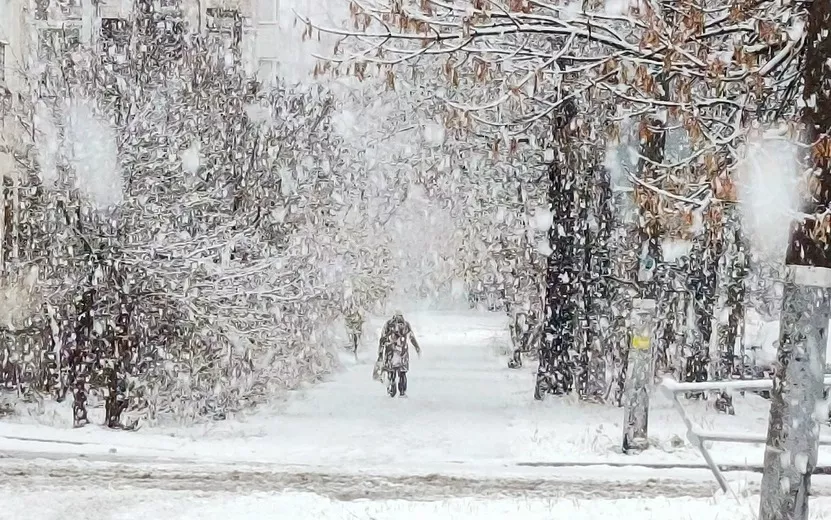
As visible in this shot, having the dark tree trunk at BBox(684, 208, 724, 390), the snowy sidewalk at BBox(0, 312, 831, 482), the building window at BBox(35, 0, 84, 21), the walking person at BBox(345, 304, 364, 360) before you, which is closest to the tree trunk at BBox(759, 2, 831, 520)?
the snowy sidewalk at BBox(0, 312, 831, 482)

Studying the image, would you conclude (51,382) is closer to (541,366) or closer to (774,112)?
(541,366)

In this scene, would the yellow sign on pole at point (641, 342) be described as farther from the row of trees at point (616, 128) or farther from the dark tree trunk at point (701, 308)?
the dark tree trunk at point (701, 308)

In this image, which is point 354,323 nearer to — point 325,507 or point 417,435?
point 417,435

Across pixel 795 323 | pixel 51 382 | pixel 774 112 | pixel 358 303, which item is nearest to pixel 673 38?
pixel 774 112

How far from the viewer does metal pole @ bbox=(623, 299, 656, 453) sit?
38.5 ft

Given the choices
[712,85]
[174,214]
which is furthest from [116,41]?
[712,85]

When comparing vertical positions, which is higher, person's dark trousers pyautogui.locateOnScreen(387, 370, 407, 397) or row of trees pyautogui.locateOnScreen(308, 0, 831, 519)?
row of trees pyautogui.locateOnScreen(308, 0, 831, 519)

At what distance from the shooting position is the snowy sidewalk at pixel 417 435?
38.7 ft

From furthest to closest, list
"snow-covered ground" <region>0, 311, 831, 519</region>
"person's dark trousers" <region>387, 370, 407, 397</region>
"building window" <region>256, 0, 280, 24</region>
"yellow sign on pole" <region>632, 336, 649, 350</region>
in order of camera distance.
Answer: "building window" <region>256, 0, 280, 24</region> < "person's dark trousers" <region>387, 370, 407, 397</region> < "yellow sign on pole" <region>632, 336, 649, 350</region> < "snow-covered ground" <region>0, 311, 831, 519</region>

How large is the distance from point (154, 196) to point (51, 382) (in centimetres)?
561

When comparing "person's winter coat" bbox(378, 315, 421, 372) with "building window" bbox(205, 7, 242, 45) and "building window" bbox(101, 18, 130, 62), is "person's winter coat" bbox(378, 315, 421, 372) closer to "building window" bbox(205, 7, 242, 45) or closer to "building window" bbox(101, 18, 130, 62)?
"building window" bbox(205, 7, 242, 45)

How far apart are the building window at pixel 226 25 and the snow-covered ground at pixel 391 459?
7.80 m

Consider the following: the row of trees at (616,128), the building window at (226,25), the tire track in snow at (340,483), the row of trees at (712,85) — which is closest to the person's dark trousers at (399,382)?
the row of trees at (616,128)

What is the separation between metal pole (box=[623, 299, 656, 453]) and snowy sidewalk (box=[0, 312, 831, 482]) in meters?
0.30
